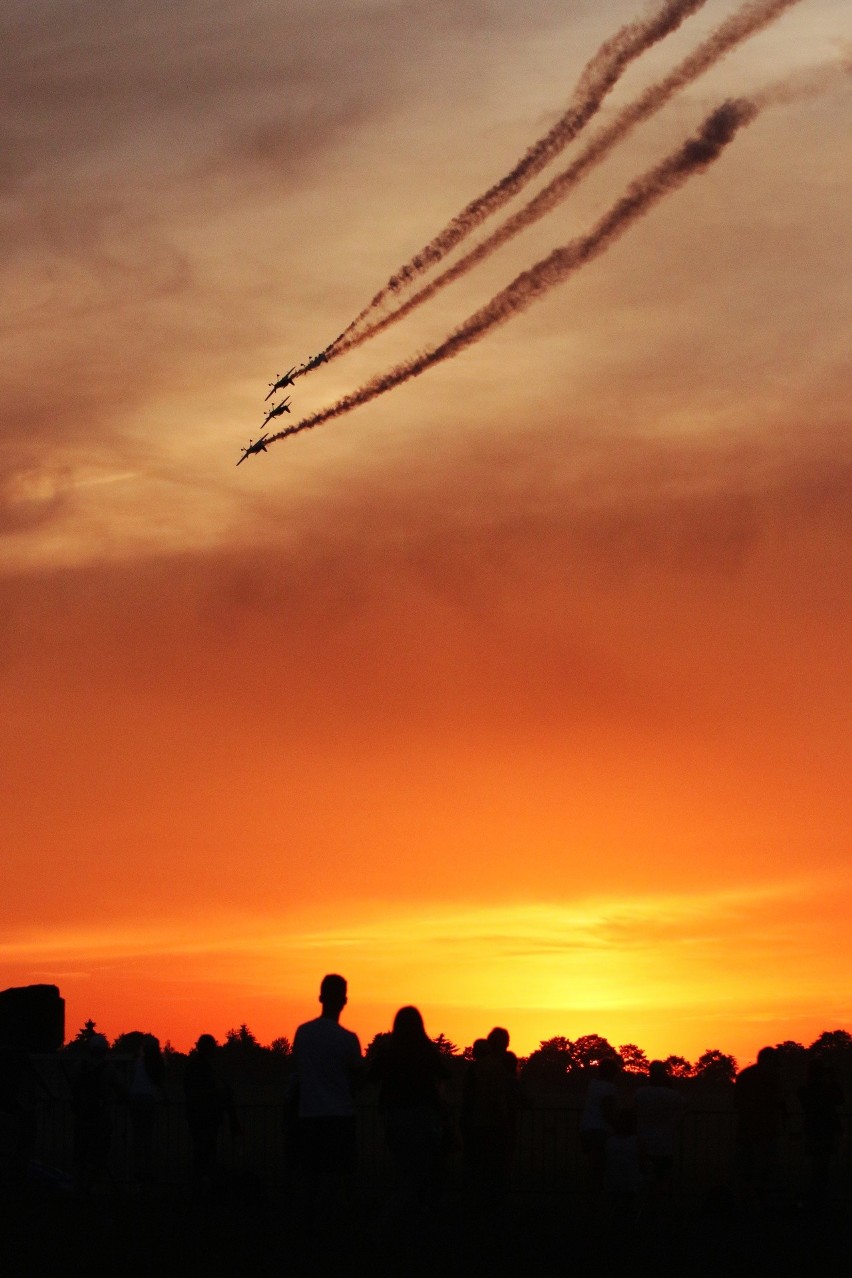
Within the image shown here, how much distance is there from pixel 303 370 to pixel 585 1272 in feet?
114

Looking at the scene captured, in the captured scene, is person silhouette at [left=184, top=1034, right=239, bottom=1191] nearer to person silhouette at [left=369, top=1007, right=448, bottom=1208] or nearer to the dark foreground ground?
the dark foreground ground

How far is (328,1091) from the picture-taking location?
1691 centimetres

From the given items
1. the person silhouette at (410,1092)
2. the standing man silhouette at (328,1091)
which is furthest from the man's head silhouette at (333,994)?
the person silhouette at (410,1092)

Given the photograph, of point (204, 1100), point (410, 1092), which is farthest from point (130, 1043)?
point (410, 1092)

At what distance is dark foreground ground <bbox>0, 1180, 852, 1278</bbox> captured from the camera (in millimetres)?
15469

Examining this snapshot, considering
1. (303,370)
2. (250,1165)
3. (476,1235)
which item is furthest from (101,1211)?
(303,370)

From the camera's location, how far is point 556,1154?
1367 inches

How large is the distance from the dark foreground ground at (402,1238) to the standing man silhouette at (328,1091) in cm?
64

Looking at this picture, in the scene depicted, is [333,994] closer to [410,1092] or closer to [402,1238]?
[410,1092]

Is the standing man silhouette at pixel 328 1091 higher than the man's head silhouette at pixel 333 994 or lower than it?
lower

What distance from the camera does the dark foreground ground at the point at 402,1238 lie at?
50.8ft

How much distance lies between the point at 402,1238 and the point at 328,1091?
1764 millimetres

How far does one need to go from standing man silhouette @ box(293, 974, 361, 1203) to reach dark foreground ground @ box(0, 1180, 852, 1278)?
64 cm

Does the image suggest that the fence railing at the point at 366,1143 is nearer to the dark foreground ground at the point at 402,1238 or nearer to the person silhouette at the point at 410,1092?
the dark foreground ground at the point at 402,1238
